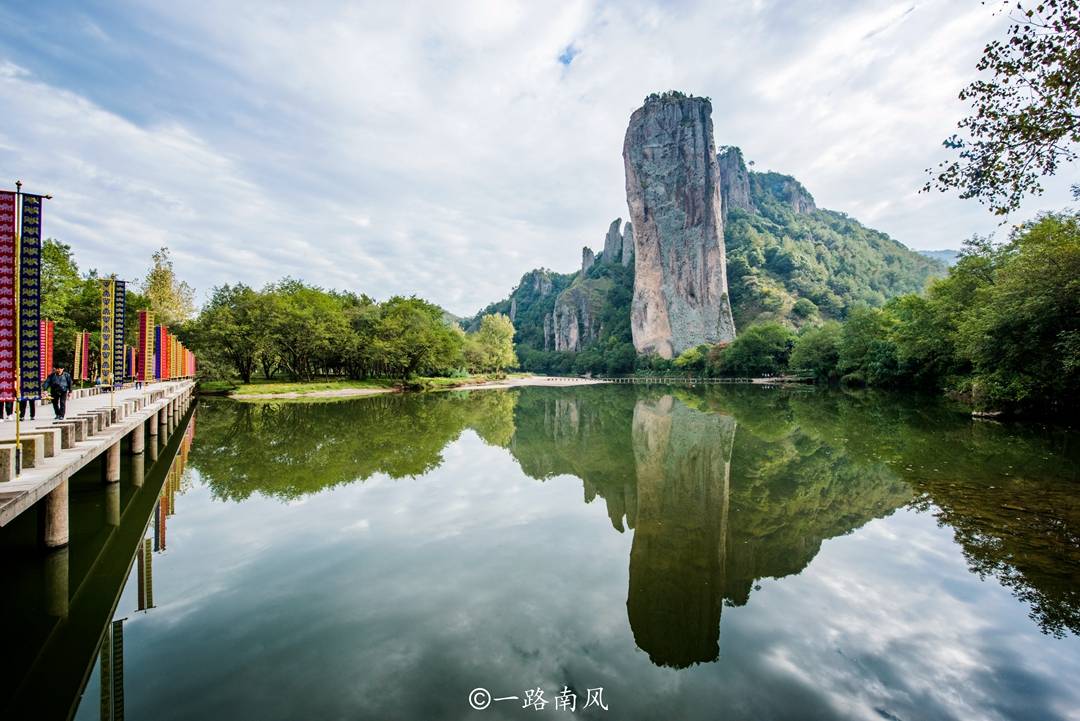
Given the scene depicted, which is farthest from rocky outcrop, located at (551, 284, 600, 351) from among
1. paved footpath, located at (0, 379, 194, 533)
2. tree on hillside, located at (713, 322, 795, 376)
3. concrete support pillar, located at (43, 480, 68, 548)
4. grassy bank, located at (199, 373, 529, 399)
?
concrete support pillar, located at (43, 480, 68, 548)

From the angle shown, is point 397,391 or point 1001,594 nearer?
point 1001,594

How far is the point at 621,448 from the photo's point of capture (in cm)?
1673

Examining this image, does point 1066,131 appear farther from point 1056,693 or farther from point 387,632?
point 387,632

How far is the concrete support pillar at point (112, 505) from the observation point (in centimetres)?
868

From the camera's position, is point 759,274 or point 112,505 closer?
point 112,505

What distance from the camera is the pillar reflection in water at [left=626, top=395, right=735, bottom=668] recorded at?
504 centimetres

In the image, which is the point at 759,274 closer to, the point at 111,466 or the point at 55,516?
the point at 111,466

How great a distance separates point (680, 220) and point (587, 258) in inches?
2438

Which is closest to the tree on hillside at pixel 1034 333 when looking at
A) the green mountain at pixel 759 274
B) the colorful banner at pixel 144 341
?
the colorful banner at pixel 144 341

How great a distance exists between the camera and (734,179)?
126438 mm

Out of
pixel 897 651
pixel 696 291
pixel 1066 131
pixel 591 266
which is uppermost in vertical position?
pixel 591 266

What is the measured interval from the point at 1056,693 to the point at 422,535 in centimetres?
705

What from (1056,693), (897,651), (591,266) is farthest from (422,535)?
(591,266)

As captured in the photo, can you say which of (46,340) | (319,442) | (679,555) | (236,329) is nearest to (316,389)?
(236,329)
